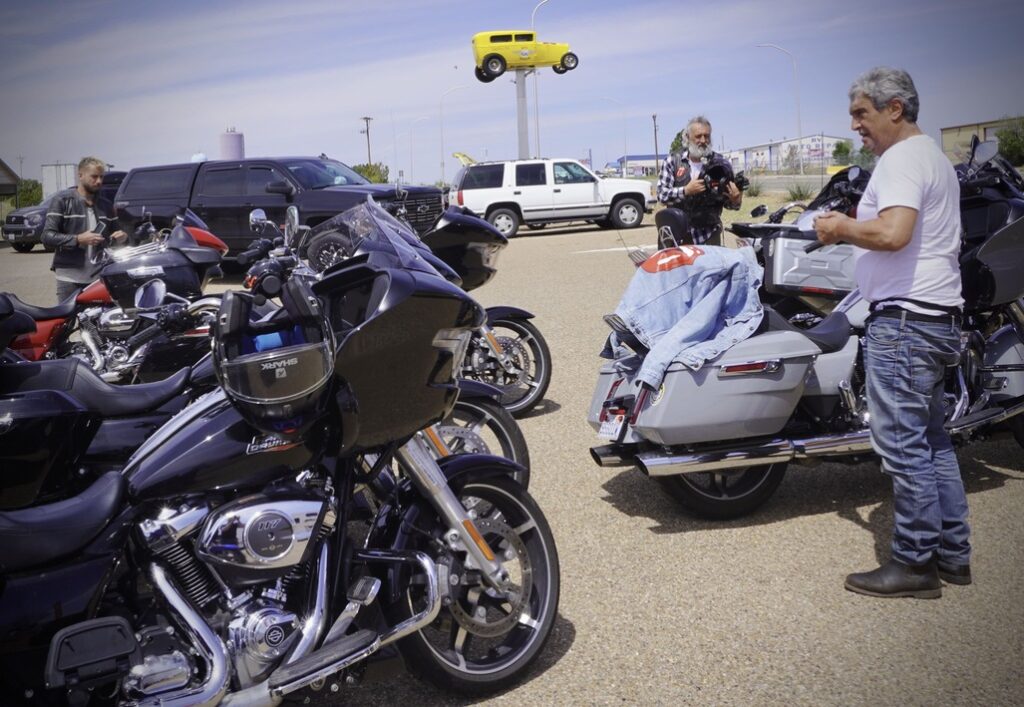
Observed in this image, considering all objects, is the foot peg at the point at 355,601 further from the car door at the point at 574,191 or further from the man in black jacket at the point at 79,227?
the car door at the point at 574,191

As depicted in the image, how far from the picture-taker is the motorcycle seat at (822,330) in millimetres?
4703

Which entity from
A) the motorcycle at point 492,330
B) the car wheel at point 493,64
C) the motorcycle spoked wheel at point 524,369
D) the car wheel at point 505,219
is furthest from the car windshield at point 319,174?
the car wheel at point 493,64

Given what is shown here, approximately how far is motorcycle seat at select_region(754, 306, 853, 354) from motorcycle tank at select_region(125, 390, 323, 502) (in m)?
2.55

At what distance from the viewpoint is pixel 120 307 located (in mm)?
Answer: 7051

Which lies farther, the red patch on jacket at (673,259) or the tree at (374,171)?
Result: the tree at (374,171)

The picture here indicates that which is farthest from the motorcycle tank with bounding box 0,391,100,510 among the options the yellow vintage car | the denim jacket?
the yellow vintage car

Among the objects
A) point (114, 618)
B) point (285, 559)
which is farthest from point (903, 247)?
point (114, 618)

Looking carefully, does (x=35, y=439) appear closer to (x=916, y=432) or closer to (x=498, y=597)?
(x=498, y=597)

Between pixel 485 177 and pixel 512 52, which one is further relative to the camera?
pixel 512 52

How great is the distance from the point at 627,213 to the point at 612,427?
65.8 feet

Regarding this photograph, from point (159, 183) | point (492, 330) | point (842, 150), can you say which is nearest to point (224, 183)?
point (159, 183)

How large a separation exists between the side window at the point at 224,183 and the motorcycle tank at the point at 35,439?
14400mm

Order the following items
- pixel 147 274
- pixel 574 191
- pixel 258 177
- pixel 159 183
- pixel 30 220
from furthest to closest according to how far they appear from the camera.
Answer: pixel 574 191 → pixel 159 183 → pixel 258 177 → pixel 30 220 → pixel 147 274

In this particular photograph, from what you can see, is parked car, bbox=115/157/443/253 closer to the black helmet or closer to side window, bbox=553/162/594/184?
side window, bbox=553/162/594/184
